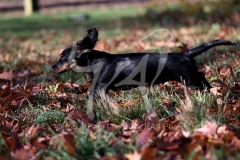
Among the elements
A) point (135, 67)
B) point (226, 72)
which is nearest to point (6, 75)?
point (135, 67)

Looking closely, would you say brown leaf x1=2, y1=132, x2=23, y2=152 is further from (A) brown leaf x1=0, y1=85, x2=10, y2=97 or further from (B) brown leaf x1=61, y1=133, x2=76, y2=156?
(A) brown leaf x1=0, y1=85, x2=10, y2=97

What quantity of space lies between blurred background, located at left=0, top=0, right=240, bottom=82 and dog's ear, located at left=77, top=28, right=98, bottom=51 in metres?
1.47

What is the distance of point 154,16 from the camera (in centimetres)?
1404

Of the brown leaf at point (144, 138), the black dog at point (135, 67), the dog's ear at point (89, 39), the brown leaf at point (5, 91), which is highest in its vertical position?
the dog's ear at point (89, 39)

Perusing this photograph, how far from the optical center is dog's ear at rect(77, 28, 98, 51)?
14.7 ft

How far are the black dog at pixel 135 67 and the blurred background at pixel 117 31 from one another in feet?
4.52

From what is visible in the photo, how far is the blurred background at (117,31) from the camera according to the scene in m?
7.39

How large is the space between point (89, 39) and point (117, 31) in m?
7.60

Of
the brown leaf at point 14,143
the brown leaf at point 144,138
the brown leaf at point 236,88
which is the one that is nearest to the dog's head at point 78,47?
the brown leaf at point 236,88

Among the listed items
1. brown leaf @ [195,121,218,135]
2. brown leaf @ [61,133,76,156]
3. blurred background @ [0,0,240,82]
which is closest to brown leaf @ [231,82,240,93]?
brown leaf @ [195,121,218,135]

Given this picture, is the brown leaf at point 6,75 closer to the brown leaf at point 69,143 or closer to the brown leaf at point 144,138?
the brown leaf at point 69,143

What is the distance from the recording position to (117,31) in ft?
39.5

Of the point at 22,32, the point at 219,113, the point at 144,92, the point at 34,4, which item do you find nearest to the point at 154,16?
the point at 22,32

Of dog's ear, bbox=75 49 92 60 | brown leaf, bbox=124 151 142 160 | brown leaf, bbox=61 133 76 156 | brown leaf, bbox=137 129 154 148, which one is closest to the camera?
brown leaf, bbox=124 151 142 160
